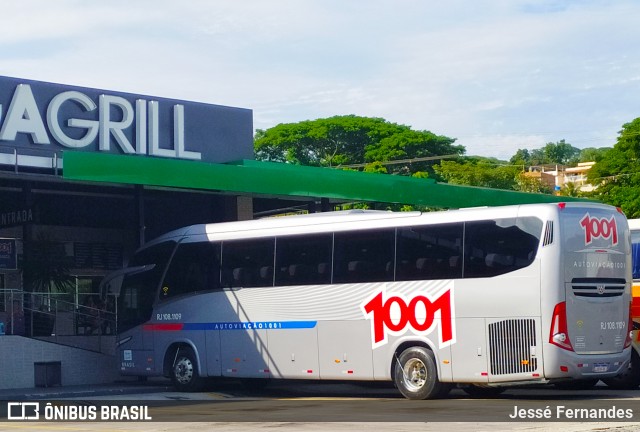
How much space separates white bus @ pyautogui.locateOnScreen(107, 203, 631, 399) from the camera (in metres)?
20.5

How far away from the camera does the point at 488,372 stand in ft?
68.7

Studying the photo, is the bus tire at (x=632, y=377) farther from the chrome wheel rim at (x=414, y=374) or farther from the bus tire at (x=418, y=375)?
the chrome wheel rim at (x=414, y=374)

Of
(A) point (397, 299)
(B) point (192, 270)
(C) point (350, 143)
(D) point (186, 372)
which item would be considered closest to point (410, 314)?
(A) point (397, 299)

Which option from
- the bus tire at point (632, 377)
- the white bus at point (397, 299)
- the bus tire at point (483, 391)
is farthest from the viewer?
the bus tire at point (632, 377)

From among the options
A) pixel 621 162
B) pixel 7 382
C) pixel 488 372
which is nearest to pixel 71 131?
pixel 7 382

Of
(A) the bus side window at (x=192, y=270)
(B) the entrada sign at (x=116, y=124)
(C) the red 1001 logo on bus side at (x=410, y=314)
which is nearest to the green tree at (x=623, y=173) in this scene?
(B) the entrada sign at (x=116, y=124)

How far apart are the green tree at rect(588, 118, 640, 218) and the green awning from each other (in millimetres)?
40641

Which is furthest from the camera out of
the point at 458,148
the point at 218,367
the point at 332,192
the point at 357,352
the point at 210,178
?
the point at 458,148

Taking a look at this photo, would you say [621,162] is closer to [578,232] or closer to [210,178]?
[210,178]

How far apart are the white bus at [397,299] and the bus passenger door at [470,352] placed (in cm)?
2

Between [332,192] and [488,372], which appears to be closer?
[488,372]

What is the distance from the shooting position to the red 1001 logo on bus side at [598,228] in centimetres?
2091

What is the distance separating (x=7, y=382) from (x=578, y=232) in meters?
14.3

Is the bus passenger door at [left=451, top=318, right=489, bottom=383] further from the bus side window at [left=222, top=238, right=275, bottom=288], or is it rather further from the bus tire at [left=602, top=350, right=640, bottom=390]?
the bus side window at [left=222, top=238, right=275, bottom=288]
